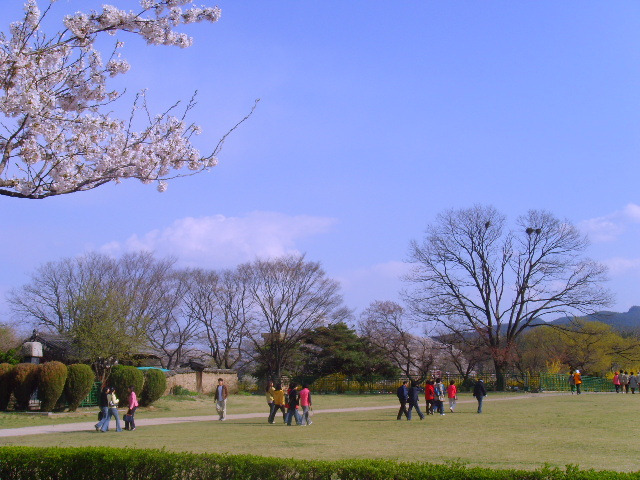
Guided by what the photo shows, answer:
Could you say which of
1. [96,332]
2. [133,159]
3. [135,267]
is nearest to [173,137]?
[133,159]

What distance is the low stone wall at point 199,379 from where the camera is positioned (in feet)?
120

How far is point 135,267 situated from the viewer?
5338 cm

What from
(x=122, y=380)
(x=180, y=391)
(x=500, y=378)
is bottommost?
(x=180, y=391)

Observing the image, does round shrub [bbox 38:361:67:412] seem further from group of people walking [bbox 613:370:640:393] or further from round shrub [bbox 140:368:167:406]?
group of people walking [bbox 613:370:640:393]

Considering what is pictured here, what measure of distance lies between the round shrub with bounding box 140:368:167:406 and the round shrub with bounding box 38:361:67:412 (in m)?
4.52

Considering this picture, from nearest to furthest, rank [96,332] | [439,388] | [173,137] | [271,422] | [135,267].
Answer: [173,137] → [271,422] → [439,388] → [96,332] → [135,267]

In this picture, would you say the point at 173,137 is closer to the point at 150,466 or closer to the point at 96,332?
the point at 150,466

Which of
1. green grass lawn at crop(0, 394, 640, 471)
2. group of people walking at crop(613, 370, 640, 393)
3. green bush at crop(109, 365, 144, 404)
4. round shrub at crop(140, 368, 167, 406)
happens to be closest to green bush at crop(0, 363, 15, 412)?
green bush at crop(109, 365, 144, 404)

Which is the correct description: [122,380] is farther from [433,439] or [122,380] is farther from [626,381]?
[626,381]

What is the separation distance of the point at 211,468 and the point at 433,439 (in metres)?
7.37

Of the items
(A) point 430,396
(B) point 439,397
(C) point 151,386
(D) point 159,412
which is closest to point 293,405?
(A) point 430,396

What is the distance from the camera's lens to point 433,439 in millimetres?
14641

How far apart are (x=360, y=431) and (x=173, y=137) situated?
34.7ft

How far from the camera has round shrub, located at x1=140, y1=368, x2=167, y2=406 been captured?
93.4 ft
